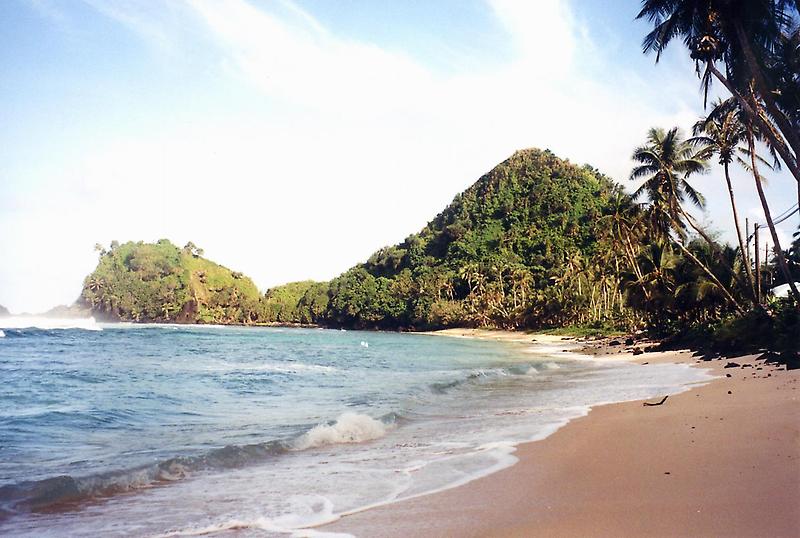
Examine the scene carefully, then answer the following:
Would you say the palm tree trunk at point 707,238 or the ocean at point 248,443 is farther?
the palm tree trunk at point 707,238

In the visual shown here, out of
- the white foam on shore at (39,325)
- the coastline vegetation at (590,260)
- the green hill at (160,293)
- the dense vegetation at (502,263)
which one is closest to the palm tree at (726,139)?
the coastline vegetation at (590,260)

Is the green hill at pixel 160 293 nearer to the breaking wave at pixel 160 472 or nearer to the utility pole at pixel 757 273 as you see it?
the utility pole at pixel 757 273

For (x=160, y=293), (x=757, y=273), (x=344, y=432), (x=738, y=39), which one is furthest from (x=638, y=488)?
(x=160, y=293)

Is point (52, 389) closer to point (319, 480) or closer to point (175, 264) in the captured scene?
point (319, 480)

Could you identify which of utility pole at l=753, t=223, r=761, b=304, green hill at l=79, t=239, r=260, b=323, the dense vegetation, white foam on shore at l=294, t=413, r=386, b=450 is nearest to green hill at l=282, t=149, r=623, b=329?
the dense vegetation

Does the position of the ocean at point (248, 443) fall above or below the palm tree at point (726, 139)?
below

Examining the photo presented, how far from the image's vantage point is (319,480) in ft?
21.7

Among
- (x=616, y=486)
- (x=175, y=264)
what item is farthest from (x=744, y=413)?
(x=175, y=264)

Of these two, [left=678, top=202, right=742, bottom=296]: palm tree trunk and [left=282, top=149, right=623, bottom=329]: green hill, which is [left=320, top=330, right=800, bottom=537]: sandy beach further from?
[left=282, top=149, right=623, bottom=329]: green hill

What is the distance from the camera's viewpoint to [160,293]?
17450 centimetres

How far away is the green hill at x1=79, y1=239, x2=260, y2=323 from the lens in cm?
17062

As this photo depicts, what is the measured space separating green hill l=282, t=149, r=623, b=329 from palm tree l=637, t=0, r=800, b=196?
2003 inches

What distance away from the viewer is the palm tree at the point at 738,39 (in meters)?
15.0

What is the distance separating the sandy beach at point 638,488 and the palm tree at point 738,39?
982 centimetres
